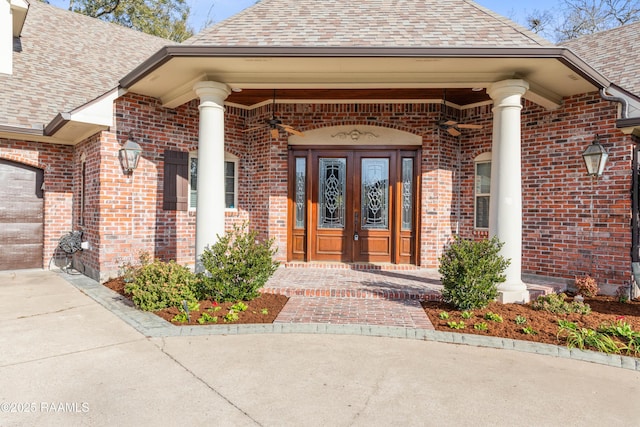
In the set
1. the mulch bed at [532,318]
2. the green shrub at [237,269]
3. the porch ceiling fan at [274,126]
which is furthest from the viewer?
the porch ceiling fan at [274,126]

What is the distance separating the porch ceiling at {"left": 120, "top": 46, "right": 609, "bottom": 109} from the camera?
504 centimetres

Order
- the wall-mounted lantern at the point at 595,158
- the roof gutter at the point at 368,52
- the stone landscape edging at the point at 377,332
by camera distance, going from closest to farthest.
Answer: the stone landscape edging at the point at 377,332, the roof gutter at the point at 368,52, the wall-mounted lantern at the point at 595,158

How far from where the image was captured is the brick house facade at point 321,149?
575cm

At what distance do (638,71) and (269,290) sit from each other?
713 cm

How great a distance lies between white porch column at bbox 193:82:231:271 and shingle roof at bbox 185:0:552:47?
74cm

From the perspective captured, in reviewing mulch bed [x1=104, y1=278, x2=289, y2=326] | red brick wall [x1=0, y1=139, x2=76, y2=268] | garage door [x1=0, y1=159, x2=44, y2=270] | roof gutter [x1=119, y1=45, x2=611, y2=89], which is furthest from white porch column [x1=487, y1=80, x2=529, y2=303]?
garage door [x1=0, y1=159, x2=44, y2=270]

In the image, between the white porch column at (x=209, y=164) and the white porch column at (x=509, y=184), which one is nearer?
the white porch column at (x=509, y=184)

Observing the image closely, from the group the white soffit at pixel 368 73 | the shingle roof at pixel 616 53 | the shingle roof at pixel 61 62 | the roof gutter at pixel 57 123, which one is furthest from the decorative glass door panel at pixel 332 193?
the shingle roof at pixel 61 62

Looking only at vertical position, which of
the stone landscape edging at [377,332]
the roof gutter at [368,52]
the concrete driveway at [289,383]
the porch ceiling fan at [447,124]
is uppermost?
the roof gutter at [368,52]

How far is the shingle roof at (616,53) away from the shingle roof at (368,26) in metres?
2.28

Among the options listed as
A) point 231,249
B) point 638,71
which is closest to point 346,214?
point 231,249

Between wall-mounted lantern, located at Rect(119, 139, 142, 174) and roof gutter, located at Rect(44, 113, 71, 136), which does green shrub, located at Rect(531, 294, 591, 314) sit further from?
roof gutter, located at Rect(44, 113, 71, 136)

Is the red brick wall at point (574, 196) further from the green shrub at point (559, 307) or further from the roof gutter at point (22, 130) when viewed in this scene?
the roof gutter at point (22, 130)

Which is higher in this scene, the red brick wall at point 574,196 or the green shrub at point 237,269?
the red brick wall at point 574,196
